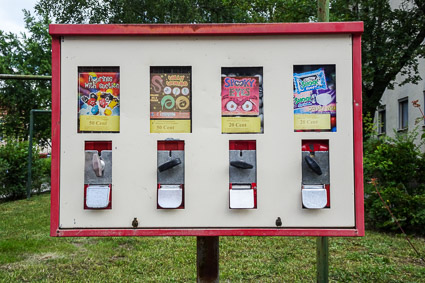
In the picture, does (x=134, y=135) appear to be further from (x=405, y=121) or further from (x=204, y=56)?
(x=405, y=121)

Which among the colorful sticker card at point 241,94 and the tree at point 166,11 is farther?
the tree at point 166,11

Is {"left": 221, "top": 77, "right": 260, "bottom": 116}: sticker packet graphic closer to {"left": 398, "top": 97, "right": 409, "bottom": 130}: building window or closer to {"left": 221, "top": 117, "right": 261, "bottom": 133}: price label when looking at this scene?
{"left": 221, "top": 117, "right": 261, "bottom": 133}: price label

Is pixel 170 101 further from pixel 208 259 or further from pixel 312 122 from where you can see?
pixel 208 259

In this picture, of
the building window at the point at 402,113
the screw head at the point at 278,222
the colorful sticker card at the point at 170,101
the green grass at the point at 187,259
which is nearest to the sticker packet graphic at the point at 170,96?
the colorful sticker card at the point at 170,101

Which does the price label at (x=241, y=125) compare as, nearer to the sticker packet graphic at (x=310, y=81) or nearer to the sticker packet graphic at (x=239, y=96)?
the sticker packet graphic at (x=239, y=96)

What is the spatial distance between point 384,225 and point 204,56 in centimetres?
514

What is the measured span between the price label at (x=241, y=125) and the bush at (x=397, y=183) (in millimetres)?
4744

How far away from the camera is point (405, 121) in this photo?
55.3ft

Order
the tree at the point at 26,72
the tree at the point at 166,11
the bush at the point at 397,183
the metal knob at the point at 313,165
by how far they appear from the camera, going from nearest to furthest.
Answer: the metal knob at the point at 313,165 < the bush at the point at 397,183 < the tree at the point at 166,11 < the tree at the point at 26,72

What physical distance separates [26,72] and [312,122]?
24.9 metres

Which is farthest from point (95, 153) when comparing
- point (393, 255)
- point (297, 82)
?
point (393, 255)

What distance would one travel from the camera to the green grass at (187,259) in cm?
411

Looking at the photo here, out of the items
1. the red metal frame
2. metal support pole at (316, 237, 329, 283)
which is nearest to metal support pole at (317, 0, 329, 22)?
the red metal frame

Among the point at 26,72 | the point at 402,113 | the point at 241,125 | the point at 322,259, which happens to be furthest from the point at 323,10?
the point at 26,72
